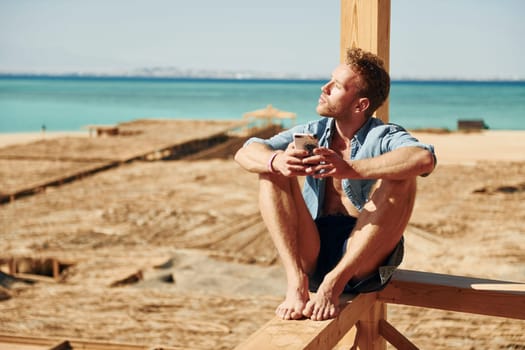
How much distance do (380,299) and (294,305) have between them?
2.19ft

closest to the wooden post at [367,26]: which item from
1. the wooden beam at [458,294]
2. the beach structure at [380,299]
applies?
the beach structure at [380,299]

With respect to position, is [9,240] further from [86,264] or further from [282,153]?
[282,153]

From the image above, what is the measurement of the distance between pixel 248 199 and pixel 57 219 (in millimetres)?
3076

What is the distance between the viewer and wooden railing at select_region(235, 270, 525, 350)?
229cm

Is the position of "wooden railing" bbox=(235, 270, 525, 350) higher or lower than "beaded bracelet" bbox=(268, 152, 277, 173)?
lower

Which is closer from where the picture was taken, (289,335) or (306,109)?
(289,335)

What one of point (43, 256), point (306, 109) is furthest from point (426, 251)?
point (306, 109)

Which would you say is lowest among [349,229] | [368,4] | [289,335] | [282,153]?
[289,335]

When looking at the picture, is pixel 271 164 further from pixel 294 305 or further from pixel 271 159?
pixel 294 305

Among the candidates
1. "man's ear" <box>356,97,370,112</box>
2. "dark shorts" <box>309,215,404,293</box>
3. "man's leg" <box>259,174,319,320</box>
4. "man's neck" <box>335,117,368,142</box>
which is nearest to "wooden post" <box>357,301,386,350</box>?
"dark shorts" <box>309,215,404,293</box>

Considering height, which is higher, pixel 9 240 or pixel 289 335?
pixel 289 335

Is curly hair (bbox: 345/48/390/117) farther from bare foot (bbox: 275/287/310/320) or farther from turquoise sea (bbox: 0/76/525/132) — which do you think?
turquoise sea (bbox: 0/76/525/132)

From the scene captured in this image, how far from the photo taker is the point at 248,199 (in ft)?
37.2

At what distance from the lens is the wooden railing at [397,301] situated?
2289mm
